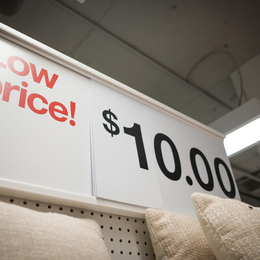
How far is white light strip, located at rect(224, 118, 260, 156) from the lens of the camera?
220 centimetres

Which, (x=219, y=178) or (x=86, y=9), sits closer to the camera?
(x=219, y=178)

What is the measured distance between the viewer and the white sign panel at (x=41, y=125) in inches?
34.5

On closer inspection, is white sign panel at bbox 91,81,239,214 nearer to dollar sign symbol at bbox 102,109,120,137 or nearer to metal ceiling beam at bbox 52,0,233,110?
dollar sign symbol at bbox 102,109,120,137

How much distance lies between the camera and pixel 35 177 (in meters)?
0.87

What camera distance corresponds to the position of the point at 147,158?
129 cm

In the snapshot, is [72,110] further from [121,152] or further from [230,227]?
[230,227]

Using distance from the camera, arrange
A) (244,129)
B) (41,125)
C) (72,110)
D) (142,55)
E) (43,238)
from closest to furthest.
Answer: (43,238)
(41,125)
(72,110)
(244,129)
(142,55)

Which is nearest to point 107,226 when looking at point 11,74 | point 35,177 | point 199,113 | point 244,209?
point 35,177

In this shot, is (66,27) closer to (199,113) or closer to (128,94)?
(128,94)

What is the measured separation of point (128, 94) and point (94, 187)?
0.62 meters

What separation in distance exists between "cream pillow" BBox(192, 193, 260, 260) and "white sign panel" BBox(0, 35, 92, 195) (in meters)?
0.41

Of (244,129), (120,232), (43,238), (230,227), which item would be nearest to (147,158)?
(120,232)

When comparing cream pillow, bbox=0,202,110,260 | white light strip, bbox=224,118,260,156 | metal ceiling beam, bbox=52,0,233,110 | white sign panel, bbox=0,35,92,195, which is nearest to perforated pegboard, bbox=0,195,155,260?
white sign panel, bbox=0,35,92,195

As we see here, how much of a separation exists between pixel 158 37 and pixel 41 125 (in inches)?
74.0
